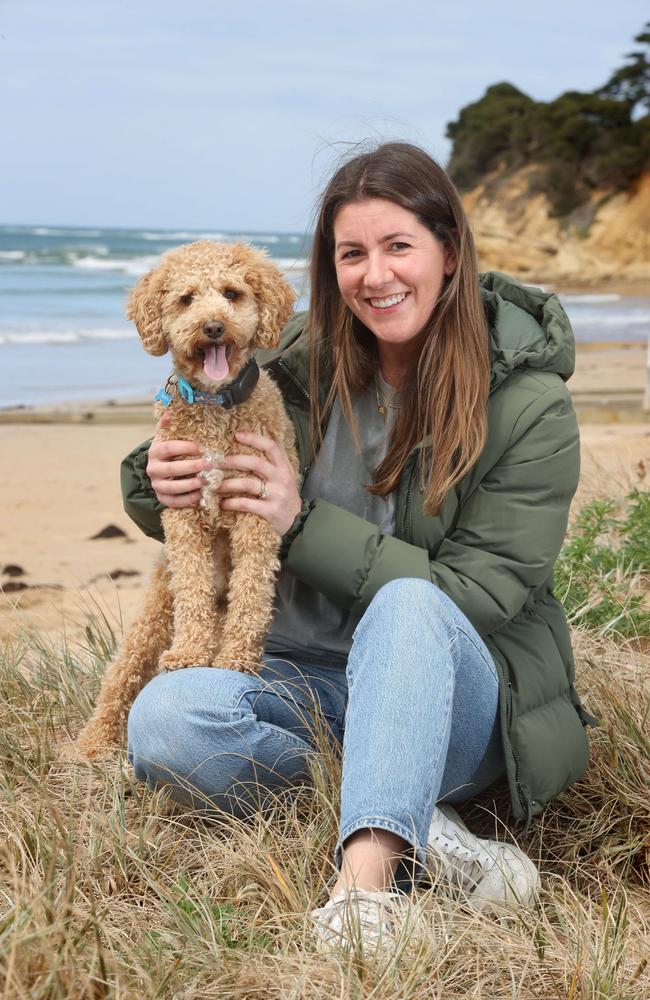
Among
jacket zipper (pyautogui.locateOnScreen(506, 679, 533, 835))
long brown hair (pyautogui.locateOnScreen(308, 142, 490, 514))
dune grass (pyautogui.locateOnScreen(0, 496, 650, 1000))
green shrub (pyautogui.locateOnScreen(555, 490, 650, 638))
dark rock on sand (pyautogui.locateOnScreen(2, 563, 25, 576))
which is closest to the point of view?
dune grass (pyautogui.locateOnScreen(0, 496, 650, 1000))

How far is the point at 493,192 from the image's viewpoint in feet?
122

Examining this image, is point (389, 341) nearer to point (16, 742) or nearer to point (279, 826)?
point (279, 826)

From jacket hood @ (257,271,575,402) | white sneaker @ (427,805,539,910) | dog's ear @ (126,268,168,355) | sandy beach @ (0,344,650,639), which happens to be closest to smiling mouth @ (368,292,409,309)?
jacket hood @ (257,271,575,402)

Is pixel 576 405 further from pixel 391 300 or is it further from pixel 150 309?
pixel 150 309

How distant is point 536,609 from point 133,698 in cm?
125

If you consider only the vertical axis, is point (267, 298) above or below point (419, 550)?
above

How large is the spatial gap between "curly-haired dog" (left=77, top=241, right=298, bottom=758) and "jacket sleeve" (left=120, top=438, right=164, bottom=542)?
0.14 meters

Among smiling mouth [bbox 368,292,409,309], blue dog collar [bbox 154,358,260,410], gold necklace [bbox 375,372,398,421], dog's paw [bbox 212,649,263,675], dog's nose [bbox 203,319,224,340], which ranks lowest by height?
dog's paw [bbox 212,649,263,675]

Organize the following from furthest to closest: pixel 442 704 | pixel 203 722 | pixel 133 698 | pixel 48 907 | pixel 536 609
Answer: pixel 133 698 → pixel 536 609 → pixel 203 722 → pixel 442 704 → pixel 48 907

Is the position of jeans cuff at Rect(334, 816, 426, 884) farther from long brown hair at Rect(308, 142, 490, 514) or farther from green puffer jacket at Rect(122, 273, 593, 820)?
long brown hair at Rect(308, 142, 490, 514)

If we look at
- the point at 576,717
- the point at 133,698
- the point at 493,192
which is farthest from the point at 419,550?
the point at 493,192

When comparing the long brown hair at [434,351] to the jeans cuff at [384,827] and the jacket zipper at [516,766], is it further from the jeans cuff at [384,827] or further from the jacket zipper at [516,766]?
the jeans cuff at [384,827]

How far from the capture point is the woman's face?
290 centimetres

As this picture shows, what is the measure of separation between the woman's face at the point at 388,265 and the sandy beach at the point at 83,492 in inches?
Result: 64.7
